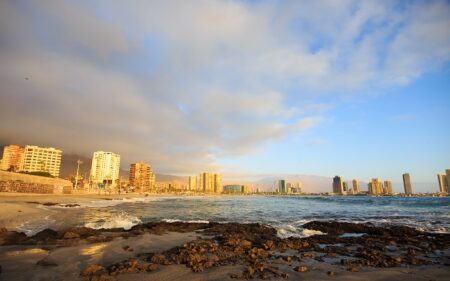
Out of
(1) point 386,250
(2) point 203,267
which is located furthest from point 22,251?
(1) point 386,250

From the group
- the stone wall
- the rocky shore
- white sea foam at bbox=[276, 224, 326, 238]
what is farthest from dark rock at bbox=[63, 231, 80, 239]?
the stone wall

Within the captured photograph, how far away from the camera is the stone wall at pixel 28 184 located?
52.6 metres

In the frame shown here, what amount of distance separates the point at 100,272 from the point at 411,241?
1425 centimetres

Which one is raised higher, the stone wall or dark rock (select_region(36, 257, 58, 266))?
the stone wall

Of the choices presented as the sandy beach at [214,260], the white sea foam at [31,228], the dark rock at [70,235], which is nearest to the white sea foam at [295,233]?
the sandy beach at [214,260]

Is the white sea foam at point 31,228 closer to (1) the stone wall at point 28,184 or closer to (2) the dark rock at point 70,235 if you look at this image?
(2) the dark rock at point 70,235

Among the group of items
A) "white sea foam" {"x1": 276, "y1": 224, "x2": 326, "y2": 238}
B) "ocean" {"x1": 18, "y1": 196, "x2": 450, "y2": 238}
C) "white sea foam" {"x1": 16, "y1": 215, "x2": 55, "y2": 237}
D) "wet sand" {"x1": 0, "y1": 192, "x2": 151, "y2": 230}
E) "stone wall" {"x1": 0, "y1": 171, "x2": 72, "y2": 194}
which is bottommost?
"ocean" {"x1": 18, "y1": 196, "x2": 450, "y2": 238}

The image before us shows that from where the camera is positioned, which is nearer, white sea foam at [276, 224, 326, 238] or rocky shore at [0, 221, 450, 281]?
rocky shore at [0, 221, 450, 281]

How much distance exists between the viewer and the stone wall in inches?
A: 2071

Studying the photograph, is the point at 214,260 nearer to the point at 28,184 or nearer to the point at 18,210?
the point at 18,210

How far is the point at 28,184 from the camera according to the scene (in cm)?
6031

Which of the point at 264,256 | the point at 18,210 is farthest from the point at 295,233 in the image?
the point at 18,210

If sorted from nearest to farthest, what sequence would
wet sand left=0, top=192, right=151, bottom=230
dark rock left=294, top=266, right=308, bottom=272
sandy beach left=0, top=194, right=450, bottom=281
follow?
sandy beach left=0, top=194, right=450, bottom=281 < dark rock left=294, top=266, right=308, bottom=272 < wet sand left=0, top=192, right=151, bottom=230

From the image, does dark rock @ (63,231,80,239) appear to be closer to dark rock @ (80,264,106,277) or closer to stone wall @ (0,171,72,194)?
dark rock @ (80,264,106,277)
